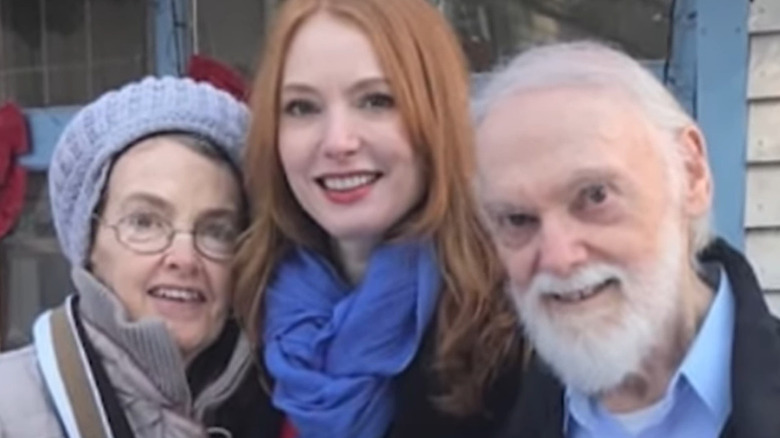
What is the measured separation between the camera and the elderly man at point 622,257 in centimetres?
152

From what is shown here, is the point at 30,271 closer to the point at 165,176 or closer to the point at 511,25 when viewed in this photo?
the point at 511,25

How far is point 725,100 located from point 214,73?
4.10 ft

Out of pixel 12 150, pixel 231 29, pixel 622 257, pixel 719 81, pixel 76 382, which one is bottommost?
pixel 76 382

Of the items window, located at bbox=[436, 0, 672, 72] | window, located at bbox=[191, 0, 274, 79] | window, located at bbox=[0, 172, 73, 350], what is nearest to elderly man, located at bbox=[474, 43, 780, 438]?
window, located at bbox=[436, 0, 672, 72]

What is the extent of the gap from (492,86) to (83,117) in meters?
0.61

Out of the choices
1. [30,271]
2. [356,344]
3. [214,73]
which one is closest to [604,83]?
[356,344]

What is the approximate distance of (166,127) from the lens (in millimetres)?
1949

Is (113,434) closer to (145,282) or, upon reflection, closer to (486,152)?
(145,282)

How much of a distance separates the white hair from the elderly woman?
453 millimetres

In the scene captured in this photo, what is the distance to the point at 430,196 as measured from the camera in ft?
6.33

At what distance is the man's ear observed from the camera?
1.58 m

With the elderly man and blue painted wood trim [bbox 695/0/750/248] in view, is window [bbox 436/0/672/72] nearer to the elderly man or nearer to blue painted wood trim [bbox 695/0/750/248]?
blue painted wood trim [bbox 695/0/750/248]

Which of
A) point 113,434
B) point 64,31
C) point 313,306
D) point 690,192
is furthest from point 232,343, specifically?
point 64,31

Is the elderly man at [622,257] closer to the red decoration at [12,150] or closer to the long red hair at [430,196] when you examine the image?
the long red hair at [430,196]
